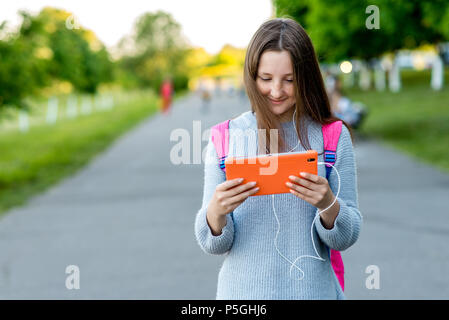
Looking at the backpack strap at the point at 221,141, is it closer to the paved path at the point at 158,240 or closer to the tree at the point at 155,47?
the paved path at the point at 158,240

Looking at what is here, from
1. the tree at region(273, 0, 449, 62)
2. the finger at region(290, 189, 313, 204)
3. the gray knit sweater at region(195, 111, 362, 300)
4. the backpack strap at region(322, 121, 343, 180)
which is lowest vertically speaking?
the gray knit sweater at region(195, 111, 362, 300)

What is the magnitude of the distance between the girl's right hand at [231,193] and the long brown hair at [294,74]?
0.23 meters

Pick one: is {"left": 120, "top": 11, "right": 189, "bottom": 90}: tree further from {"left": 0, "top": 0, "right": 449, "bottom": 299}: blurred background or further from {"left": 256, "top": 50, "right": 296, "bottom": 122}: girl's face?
{"left": 256, "top": 50, "right": 296, "bottom": 122}: girl's face

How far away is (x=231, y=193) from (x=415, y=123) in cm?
1664

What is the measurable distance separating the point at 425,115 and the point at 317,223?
18.3m

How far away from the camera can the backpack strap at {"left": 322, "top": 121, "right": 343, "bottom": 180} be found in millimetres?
2012

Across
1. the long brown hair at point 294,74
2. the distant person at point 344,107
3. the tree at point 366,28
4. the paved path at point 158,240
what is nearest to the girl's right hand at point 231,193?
the long brown hair at point 294,74

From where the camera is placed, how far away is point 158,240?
6.32m

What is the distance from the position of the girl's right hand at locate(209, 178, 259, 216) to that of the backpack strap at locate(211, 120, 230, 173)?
18cm

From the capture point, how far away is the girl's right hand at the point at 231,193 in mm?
1824

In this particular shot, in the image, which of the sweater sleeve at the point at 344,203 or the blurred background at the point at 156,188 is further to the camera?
the blurred background at the point at 156,188


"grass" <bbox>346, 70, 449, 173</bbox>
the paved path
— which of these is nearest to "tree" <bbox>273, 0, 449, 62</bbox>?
"grass" <bbox>346, 70, 449, 173</bbox>

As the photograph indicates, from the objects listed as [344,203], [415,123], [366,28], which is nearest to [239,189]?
[344,203]
